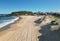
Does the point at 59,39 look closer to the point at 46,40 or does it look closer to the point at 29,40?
the point at 46,40

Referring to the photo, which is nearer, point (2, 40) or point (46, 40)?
point (46, 40)

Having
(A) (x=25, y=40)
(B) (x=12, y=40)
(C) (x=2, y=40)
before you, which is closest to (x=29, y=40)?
(A) (x=25, y=40)

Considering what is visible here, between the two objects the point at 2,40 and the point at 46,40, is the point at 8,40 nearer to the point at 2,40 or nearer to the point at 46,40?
the point at 2,40

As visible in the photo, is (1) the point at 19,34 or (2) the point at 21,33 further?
(2) the point at 21,33

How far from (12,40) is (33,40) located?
5.32ft

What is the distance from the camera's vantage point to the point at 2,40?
1295 cm

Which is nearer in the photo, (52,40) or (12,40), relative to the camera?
(52,40)

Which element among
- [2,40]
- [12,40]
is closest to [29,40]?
[12,40]

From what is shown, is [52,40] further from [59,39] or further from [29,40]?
[29,40]

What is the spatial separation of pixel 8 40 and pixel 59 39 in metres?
3.91

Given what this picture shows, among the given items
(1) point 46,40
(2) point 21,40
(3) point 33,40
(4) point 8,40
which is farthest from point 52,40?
(4) point 8,40

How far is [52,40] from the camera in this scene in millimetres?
11852

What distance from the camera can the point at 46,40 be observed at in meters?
12.0

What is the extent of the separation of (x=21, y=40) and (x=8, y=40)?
1043 millimetres
